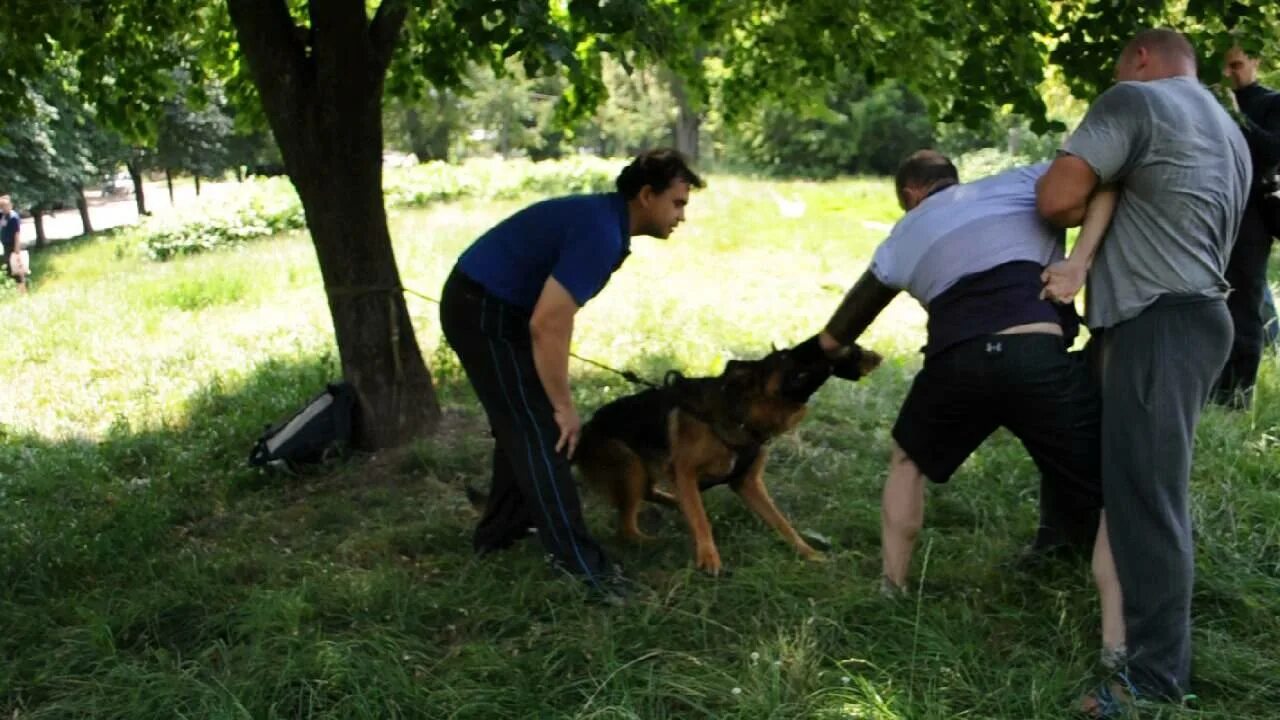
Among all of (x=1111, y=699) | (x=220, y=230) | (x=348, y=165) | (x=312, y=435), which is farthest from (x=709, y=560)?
(x=220, y=230)

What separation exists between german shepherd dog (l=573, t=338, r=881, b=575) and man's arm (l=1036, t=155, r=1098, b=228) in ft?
3.45

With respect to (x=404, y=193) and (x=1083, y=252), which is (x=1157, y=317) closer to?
(x=1083, y=252)

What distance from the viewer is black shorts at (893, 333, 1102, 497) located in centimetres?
317

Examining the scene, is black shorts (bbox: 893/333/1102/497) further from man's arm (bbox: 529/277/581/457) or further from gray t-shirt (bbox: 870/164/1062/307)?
man's arm (bbox: 529/277/581/457)

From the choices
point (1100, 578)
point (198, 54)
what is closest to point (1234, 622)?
point (1100, 578)

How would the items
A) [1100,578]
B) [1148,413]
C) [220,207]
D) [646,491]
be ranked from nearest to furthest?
[1148,413], [1100,578], [646,491], [220,207]

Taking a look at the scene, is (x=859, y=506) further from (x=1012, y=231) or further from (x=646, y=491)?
(x=1012, y=231)

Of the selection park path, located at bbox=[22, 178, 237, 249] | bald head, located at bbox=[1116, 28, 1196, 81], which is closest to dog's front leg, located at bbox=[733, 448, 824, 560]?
bald head, located at bbox=[1116, 28, 1196, 81]

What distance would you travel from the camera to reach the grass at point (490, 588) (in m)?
3.16

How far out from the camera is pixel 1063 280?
314 centimetres

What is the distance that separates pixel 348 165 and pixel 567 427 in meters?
2.56

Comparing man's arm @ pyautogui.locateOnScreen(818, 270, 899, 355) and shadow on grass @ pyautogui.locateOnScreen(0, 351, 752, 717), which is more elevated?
man's arm @ pyautogui.locateOnScreen(818, 270, 899, 355)

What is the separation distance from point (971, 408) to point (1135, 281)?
2.06ft

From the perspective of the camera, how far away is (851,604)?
3.60 meters
